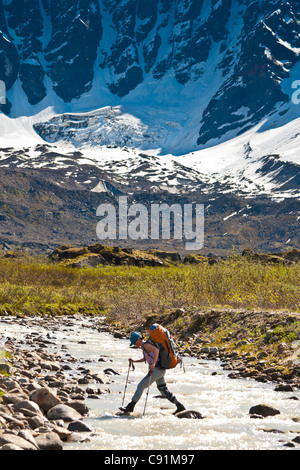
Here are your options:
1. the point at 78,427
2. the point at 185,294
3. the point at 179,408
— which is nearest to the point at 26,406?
the point at 78,427

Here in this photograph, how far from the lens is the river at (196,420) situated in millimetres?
10461

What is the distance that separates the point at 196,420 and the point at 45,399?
10.9 ft

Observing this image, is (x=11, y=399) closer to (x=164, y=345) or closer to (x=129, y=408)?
(x=129, y=408)

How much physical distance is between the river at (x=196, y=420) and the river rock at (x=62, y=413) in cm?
31

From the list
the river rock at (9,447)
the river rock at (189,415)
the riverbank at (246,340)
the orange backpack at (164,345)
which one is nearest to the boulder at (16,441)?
the river rock at (9,447)

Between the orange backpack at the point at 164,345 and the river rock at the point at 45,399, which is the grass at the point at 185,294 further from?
the river rock at the point at 45,399

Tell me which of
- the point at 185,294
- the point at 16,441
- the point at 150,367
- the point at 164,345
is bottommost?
the point at 185,294

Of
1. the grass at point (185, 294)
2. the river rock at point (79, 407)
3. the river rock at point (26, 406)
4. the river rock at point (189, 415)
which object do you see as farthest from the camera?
the grass at point (185, 294)

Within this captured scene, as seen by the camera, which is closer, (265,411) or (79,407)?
(79,407)

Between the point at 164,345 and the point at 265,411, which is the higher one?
the point at 164,345

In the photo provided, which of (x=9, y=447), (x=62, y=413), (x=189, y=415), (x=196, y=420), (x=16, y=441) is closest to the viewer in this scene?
(x=9, y=447)

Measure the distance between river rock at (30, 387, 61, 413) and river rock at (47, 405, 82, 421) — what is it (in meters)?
0.33

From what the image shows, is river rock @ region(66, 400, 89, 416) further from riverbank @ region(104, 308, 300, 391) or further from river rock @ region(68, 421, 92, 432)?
riverbank @ region(104, 308, 300, 391)

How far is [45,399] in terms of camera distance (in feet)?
39.7
